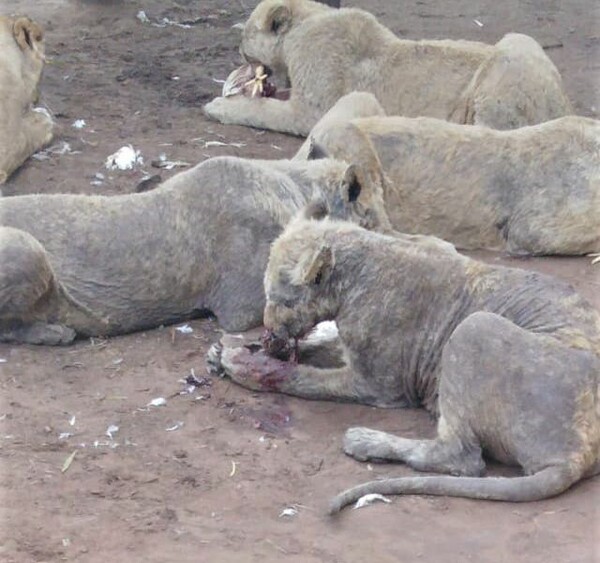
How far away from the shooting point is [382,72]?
11.2 metres

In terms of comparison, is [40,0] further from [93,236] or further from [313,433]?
[313,433]

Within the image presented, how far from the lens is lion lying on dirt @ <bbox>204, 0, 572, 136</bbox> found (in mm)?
10570

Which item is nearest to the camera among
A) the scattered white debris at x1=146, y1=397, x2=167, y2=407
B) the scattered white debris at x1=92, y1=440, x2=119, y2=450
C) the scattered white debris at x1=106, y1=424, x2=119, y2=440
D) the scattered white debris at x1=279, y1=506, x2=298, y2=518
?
the scattered white debris at x1=279, y1=506, x2=298, y2=518

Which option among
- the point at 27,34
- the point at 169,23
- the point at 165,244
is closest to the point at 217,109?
the point at 27,34

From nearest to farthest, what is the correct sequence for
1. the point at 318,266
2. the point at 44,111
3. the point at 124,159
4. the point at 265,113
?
the point at 318,266 → the point at 124,159 → the point at 44,111 → the point at 265,113

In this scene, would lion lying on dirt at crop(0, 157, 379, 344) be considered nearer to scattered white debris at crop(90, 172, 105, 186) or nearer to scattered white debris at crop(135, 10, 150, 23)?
scattered white debris at crop(90, 172, 105, 186)

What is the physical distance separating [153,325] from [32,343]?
0.71 m

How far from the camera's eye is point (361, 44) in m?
11.4

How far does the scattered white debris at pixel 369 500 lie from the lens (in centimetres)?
616

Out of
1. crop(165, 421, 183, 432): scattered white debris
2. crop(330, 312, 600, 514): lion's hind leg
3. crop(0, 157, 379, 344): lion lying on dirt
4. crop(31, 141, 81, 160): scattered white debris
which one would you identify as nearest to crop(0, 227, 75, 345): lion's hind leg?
crop(0, 157, 379, 344): lion lying on dirt

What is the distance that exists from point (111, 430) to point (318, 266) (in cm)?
128

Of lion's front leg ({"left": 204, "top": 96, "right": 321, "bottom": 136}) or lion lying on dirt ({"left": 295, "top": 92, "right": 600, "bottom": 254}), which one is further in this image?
lion's front leg ({"left": 204, "top": 96, "right": 321, "bottom": 136})

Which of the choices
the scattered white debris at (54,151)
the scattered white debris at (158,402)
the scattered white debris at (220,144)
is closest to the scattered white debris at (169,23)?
the scattered white debris at (220,144)

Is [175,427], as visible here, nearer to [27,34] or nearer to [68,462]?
[68,462]
